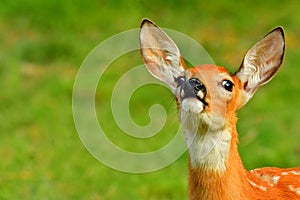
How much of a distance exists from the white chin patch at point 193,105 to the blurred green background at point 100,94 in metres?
0.71

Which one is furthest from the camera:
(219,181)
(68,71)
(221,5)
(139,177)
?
(221,5)

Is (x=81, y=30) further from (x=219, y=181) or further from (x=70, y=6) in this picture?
(x=219, y=181)

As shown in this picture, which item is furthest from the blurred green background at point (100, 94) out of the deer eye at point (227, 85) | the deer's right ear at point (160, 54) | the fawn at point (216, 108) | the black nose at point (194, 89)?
the black nose at point (194, 89)

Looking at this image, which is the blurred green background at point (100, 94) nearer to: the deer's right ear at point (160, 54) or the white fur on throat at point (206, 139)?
the deer's right ear at point (160, 54)

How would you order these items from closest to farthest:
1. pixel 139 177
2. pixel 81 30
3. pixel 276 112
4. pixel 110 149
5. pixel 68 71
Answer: pixel 139 177 < pixel 110 149 < pixel 276 112 < pixel 68 71 < pixel 81 30

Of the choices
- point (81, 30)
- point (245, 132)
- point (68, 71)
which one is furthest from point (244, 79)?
point (81, 30)

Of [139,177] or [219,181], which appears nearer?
[219,181]

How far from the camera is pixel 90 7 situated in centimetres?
1223

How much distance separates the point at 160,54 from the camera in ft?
16.5

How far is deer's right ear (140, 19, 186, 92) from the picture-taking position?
16.0 ft

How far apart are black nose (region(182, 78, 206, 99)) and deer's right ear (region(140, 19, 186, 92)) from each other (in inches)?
10.6

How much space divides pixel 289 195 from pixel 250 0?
7.88 meters

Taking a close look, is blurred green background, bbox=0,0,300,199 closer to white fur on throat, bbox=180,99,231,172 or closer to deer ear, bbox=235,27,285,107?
deer ear, bbox=235,27,285,107

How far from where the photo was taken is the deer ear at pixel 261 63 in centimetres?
494
